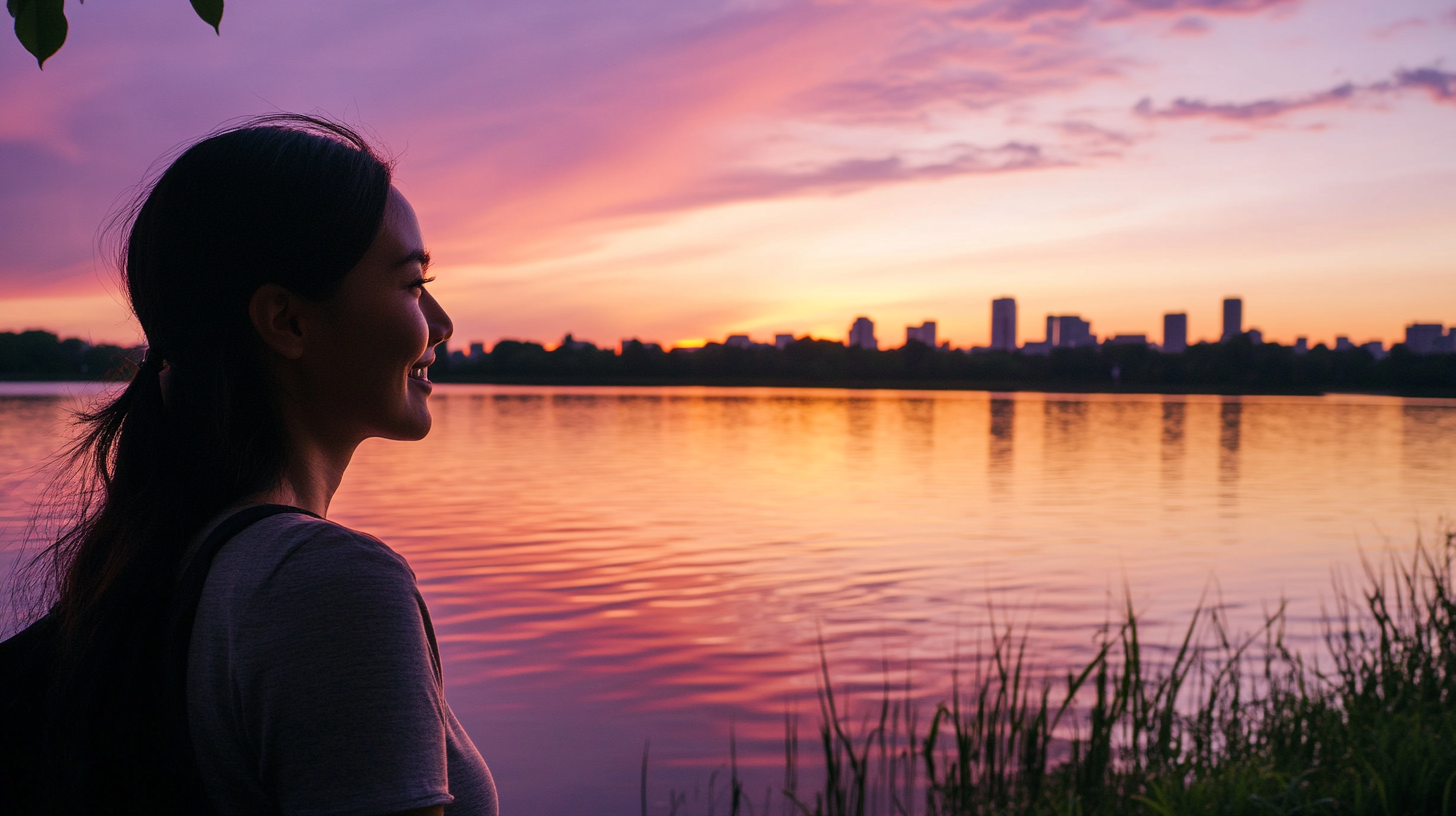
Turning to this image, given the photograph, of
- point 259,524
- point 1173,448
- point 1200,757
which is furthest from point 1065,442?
point 259,524

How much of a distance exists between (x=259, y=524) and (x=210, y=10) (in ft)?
3.80

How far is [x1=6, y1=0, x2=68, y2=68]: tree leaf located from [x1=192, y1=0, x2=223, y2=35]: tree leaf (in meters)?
0.22

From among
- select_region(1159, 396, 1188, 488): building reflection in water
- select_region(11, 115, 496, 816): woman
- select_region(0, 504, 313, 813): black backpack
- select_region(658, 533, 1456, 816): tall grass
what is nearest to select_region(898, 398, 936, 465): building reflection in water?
select_region(1159, 396, 1188, 488): building reflection in water

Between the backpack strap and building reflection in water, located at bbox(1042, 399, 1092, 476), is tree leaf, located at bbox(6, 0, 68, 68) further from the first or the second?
building reflection in water, located at bbox(1042, 399, 1092, 476)

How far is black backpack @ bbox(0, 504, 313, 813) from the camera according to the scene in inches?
45.1

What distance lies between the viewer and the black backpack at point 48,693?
115cm

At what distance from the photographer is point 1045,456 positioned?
37688 millimetres

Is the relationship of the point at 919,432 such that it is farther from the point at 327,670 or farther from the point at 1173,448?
the point at 327,670

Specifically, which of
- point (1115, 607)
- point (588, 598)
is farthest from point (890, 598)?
point (588, 598)

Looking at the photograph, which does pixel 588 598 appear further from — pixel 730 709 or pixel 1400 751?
pixel 1400 751

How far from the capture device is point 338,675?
1.08 meters

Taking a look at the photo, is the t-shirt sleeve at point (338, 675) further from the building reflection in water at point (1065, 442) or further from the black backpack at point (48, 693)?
the building reflection in water at point (1065, 442)

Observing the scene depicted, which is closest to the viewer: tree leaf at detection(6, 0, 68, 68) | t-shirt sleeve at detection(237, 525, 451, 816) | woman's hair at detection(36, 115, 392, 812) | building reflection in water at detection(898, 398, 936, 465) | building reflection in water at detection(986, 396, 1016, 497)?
t-shirt sleeve at detection(237, 525, 451, 816)

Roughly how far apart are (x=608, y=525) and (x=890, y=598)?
23.9ft
